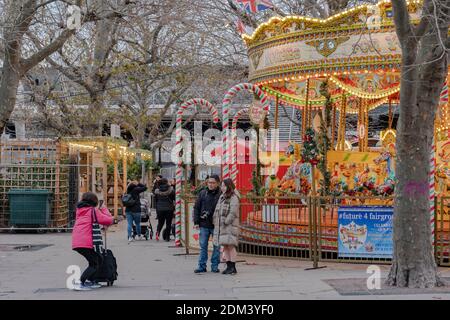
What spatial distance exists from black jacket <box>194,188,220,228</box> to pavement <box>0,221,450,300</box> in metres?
0.87

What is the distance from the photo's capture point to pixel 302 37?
1510cm

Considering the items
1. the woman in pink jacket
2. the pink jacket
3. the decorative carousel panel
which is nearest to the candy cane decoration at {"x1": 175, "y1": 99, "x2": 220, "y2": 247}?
the decorative carousel panel

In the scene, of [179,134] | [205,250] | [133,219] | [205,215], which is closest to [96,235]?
[205,215]

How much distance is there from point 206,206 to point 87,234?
2.49 m

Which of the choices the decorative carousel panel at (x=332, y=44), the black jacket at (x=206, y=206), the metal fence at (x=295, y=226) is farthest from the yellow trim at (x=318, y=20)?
the black jacket at (x=206, y=206)

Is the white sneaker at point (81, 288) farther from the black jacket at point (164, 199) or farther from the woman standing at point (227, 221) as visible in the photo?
the black jacket at point (164, 199)

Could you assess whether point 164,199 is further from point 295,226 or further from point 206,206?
point 206,206


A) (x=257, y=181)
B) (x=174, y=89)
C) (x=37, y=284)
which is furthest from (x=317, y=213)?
(x=174, y=89)

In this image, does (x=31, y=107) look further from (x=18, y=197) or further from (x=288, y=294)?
(x=288, y=294)

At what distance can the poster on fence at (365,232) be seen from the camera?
41.3 ft

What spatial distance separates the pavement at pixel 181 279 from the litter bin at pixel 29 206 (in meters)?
4.40

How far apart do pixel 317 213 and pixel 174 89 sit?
60.8 feet

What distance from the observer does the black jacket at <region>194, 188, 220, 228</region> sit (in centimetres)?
1238

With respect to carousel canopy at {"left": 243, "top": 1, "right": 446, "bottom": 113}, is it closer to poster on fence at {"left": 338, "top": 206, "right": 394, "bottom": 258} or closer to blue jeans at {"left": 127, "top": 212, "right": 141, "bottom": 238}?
poster on fence at {"left": 338, "top": 206, "right": 394, "bottom": 258}
